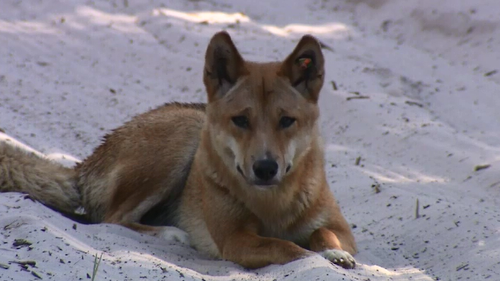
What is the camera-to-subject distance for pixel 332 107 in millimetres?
8414

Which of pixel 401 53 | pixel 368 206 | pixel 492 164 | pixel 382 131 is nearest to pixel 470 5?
pixel 401 53

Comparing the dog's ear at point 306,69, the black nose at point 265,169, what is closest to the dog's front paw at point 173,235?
the black nose at point 265,169

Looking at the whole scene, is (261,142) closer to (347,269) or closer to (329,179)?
(347,269)

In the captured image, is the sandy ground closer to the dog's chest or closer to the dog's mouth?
the dog's chest

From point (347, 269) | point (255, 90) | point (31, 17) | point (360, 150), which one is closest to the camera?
point (347, 269)

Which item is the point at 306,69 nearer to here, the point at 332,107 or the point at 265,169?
the point at 265,169

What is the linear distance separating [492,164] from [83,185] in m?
3.47

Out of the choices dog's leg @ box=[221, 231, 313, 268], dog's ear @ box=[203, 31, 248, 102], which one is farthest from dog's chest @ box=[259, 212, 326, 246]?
dog's ear @ box=[203, 31, 248, 102]

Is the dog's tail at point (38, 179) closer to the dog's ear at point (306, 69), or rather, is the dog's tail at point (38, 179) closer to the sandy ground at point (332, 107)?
the sandy ground at point (332, 107)

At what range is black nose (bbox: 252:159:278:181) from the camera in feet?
15.2

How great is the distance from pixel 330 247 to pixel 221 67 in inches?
55.7

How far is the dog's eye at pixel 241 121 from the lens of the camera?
4.93 m

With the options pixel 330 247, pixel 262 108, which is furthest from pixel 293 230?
pixel 262 108

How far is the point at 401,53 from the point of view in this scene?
9656 millimetres
